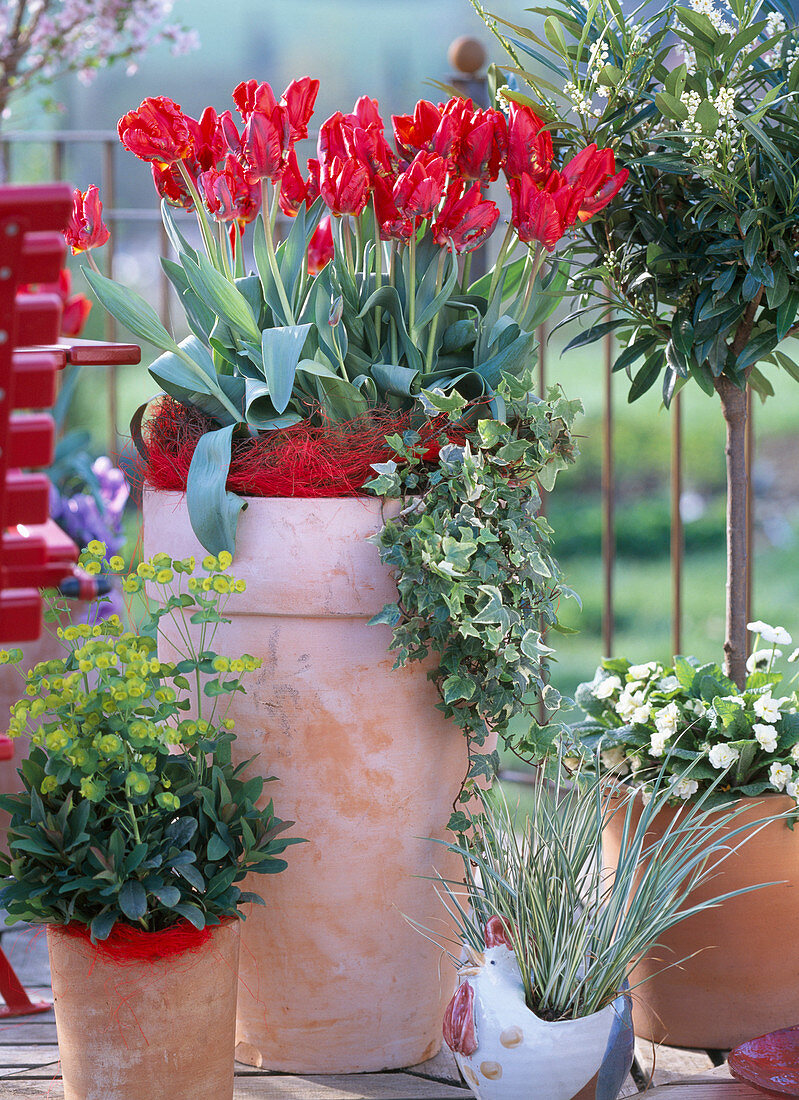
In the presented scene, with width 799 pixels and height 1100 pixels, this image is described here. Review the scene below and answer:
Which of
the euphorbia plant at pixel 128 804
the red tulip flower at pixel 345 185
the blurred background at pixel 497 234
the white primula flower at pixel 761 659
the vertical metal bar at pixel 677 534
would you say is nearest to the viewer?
the euphorbia plant at pixel 128 804

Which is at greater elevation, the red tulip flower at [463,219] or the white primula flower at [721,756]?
the red tulip flower at [463,219]

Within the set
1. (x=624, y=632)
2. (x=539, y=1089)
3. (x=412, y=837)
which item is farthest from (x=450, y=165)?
(x=624, y=632)

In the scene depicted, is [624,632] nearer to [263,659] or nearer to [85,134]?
[85,134]

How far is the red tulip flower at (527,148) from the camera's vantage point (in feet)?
A: 4.77

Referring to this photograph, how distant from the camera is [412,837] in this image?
152 centimetres

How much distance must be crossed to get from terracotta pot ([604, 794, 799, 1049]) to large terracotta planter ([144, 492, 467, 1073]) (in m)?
0.33

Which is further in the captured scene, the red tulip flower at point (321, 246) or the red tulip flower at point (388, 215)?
the red tulip flower at point (321, 246)

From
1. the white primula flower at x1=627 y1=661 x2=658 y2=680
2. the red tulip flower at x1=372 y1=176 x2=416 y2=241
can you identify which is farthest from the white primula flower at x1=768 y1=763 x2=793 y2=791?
the red tulip flower at x1=372 y1=176 x2=416 y2=241

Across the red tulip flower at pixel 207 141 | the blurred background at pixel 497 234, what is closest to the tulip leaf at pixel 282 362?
the red tulip flower at pixel 207 141

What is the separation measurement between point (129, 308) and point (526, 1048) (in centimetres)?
101

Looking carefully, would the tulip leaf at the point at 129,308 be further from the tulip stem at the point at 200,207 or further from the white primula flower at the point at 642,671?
the white primula flower at the point at 642,671

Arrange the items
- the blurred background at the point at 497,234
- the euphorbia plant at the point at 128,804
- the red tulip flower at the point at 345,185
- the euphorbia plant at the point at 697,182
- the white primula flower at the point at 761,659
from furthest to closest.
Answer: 1. the blurred background at the point at 497,234
2. the white primula flower at the point at 761,659
3. the euphorbia plant at the point at 697,182
4. the red tulip flower at the point at 345,185
5. the euphorbia plant at the point at 128,804

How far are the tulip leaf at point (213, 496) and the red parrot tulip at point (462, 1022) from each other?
23.3 inches

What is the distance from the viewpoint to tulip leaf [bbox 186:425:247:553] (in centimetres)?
142
